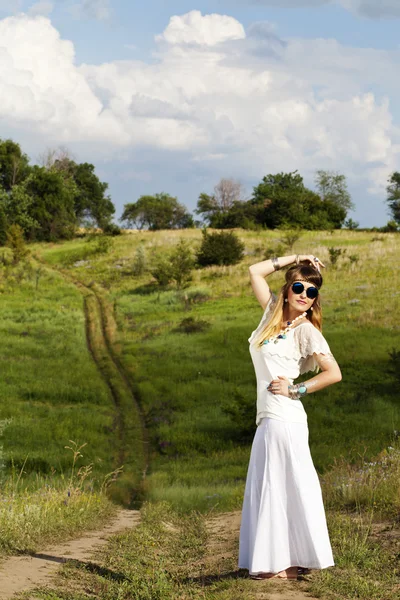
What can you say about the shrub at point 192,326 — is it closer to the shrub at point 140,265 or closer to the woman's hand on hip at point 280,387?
the shrub at point 140,265

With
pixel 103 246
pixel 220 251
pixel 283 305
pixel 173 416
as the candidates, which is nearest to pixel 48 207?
pixel 103 246

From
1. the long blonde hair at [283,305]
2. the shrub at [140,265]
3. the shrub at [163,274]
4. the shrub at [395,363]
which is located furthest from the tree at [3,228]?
the long blonde hair at [283,305]

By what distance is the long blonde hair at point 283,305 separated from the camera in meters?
5.58

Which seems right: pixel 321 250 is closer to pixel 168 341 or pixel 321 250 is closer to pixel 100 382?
pixel 168 341

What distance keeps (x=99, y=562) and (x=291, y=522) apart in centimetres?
234

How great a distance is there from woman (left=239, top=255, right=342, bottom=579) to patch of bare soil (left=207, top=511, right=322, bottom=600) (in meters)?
0.09

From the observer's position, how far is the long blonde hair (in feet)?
18.3

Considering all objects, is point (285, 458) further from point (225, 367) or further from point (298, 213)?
point (298, 213)

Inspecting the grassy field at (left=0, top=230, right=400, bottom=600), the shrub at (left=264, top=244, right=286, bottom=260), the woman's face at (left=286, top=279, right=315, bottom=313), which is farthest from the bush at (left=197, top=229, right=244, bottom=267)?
the woman's face at (left=286, top=279, right=315, bottom=313)

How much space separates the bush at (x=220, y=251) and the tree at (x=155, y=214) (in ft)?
174

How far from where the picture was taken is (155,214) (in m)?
102

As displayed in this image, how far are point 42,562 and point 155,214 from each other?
95964 millimetres

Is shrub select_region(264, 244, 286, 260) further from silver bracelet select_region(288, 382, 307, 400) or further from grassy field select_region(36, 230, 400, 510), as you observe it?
silver bracelet select_region(288, 382, 307, 400)

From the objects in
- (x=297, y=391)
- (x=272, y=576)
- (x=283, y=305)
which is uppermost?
(x=283, y=305)
